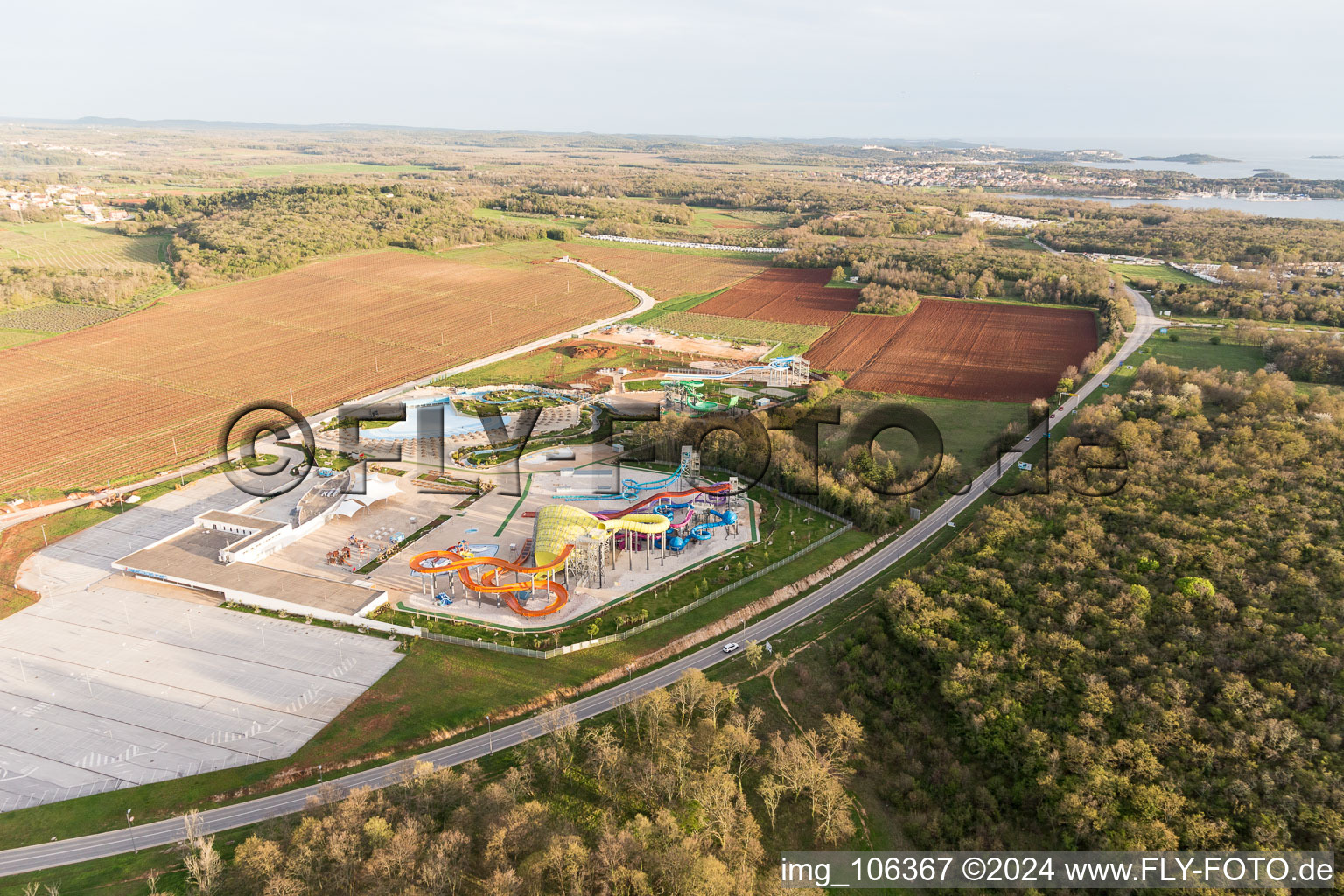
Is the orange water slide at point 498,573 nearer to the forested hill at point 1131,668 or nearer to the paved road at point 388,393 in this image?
the forested hill at point 1131,668

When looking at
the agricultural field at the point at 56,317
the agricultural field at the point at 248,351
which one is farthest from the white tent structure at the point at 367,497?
the agricultural field at the point at 56,317

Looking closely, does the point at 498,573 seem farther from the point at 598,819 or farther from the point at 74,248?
the point at 74,248

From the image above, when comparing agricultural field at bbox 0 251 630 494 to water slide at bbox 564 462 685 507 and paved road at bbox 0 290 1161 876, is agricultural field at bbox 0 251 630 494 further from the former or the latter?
paved road at bbox 0 290 1161 876

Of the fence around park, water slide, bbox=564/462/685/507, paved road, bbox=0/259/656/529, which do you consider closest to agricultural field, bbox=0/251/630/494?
paved road, bbox=0/259/656/529

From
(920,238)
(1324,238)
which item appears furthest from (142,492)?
(1324,238)

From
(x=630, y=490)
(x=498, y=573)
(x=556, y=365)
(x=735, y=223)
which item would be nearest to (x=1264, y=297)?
(x=556, y=365)

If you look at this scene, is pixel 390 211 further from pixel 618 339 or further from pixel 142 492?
pixel 142 492
